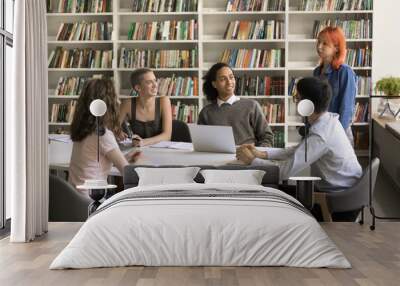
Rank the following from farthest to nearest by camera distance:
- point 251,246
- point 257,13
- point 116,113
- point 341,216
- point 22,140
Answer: point 257,13
point 116,113
point 341,216
point 22,140
point 251,246

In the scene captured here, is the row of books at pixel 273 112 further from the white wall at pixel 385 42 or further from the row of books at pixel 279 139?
the white wall at pixel 385 42

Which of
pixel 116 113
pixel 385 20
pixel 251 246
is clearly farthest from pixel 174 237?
pixel 385 20

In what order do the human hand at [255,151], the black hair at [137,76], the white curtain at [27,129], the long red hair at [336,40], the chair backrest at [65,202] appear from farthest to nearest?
the black hair at [137,76], the long red hair at [336,40], the human hand at [255,151], the chair backrest at [65,202], the white curtain at [27,129]

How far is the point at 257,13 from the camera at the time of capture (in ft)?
24.7

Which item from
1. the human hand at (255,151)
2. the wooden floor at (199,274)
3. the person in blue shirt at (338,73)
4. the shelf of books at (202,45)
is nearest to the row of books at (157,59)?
the shelf of books at (202,45)

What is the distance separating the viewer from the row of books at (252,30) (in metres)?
7.52

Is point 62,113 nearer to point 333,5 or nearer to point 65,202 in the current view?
point 65,202

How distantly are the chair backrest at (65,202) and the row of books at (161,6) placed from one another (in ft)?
8.29

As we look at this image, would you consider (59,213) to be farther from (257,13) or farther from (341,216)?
(257,13)

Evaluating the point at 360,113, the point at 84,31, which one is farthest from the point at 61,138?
the point at 360,113

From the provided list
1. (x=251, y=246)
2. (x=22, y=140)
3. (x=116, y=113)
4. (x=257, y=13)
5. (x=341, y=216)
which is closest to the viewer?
(x=251, y=246)

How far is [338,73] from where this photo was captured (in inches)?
276

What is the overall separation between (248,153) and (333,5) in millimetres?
2317

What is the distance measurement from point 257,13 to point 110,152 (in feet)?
8.22
